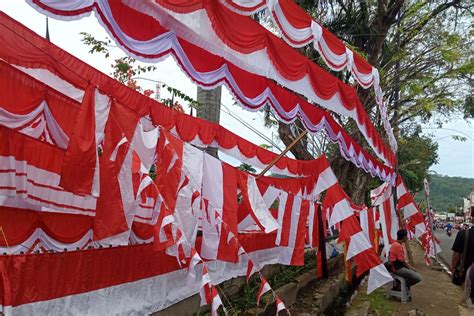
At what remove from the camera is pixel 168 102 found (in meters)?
9.09

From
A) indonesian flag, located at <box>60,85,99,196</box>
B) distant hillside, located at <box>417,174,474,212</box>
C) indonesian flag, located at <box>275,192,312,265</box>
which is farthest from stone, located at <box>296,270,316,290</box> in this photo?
distant hillside, located at <box>417,174,474,212</box>

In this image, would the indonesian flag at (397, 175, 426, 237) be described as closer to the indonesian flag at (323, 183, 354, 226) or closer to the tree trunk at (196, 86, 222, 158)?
the indonesian flag at (323, 183, 354, 226)

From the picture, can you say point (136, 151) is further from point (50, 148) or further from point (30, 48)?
point (50, 148)

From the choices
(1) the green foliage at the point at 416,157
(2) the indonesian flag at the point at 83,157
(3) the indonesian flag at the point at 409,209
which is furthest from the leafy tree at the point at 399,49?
(1) the green foliage at the point at 416,157

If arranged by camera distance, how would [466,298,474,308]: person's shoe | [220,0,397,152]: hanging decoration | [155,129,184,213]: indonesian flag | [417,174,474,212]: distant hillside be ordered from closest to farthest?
[155,129,184,213]: indonesian flag
[220,0,397,152]: hanging decoration
[466,298,474,308]: person's shoe
[417,174,474,212]: distant hillside

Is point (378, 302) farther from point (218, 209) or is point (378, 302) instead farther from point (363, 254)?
point (218, 209)

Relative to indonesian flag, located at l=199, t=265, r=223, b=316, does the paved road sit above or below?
below

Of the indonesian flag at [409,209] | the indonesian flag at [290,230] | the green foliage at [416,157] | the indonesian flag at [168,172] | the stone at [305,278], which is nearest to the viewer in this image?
the indonesian flag at [168,172]

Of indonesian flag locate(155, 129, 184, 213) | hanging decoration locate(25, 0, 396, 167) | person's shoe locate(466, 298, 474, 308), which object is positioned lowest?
person's shoe locate(466, 298, 474, 308)

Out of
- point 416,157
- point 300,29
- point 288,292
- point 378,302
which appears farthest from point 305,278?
point 416,157

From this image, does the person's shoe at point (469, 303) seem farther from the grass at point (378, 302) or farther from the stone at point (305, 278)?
the stone at point (305, 278)

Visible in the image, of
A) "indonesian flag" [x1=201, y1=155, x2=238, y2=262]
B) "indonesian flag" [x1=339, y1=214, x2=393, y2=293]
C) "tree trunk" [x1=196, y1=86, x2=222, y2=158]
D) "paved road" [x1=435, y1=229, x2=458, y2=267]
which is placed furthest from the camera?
"paved road" [x1=435, y1=229, x2=458, y2=267]

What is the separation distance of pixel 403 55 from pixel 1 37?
13.1 meters

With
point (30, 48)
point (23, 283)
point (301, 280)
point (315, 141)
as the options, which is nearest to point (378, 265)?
point (301, 280)
